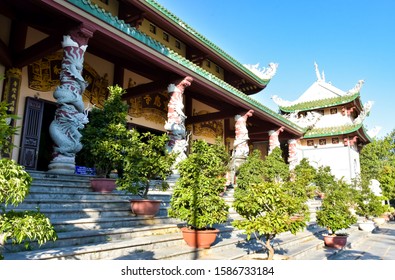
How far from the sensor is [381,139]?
33.6 meters

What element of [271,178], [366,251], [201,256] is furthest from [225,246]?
[271,178]

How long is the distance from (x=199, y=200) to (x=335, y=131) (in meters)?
17.9

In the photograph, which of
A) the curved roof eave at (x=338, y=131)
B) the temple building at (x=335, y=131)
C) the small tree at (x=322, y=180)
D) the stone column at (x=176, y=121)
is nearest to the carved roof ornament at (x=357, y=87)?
the temple building at (x=335, y=131)

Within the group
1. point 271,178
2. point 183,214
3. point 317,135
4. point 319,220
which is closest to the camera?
point 183,214

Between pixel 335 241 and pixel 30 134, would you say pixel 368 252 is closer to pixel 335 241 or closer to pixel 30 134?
pixel 335 241

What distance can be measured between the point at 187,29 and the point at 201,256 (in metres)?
9.92

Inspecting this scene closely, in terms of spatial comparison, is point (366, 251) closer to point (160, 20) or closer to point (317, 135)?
point (160, 20)

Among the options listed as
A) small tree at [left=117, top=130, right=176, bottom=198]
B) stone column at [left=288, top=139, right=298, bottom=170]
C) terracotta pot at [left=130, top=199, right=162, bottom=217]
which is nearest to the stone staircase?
terracotta pot at [left=130, top=199, right=162, bottom=217]

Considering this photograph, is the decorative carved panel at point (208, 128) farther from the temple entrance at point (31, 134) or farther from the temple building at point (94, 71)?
the temple entrance at point (31, 134)

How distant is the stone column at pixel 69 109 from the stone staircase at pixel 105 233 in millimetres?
456

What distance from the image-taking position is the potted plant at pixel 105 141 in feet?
20.9

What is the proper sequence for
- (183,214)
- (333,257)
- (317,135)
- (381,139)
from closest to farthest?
(183,214) < (333,257) < (317,135) < (381,139)

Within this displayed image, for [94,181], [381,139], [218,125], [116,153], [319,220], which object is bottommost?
[319,220]

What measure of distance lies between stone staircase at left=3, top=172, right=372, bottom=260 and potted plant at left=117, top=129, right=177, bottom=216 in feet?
0.82
